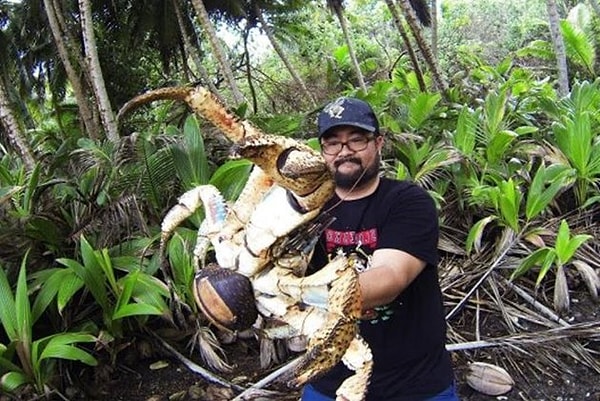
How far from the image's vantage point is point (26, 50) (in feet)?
44.7

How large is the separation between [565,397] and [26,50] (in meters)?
13.4

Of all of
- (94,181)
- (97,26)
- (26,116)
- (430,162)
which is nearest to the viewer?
(94,181)

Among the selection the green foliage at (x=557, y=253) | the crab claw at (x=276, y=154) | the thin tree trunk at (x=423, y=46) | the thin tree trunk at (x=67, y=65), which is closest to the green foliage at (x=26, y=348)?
the crab claw at (x=276, y=154)

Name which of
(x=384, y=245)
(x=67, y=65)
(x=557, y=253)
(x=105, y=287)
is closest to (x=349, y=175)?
(x=384, y=245)

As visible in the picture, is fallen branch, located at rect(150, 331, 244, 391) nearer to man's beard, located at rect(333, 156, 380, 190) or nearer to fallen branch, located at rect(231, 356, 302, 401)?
fallen branch, located at rect(231, 356, 302, 401)

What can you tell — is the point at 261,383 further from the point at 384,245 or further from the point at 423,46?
Answer: the point at 423,46

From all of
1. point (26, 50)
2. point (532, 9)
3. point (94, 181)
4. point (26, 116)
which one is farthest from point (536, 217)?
point (532, 9)

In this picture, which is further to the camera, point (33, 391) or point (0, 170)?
point (0, 170)

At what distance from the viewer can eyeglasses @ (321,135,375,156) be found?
1707 millimetres

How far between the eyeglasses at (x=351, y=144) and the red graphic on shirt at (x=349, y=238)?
280mm

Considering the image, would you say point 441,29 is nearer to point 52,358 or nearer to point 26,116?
point 26,116

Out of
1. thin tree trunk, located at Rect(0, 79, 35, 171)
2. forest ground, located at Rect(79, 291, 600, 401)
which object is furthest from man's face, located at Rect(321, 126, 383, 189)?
thin tree trunk, located at Rect(0, 79, 35, 171)

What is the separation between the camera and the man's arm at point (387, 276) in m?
1.34

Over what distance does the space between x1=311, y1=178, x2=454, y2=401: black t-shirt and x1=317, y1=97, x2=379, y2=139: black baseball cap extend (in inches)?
10.5
